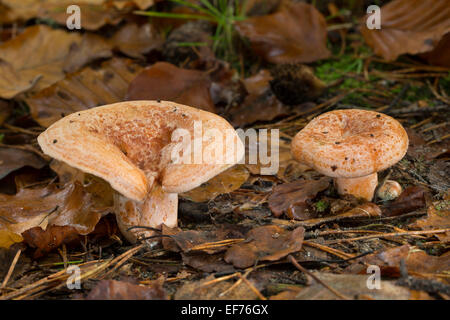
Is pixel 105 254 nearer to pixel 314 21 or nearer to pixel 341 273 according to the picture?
pixel 341 273

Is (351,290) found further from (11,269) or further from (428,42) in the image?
(428,42)

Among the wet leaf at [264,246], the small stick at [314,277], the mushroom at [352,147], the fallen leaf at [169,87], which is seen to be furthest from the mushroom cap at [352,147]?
Result: the fallen leaf at [169,87]

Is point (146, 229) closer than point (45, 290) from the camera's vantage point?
No

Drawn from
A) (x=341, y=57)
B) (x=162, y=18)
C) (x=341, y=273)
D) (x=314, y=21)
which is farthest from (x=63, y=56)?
(x=341, y=273)

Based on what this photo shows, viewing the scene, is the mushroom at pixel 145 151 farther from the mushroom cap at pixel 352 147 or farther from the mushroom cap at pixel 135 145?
the mushroom cap at pixel 352 147

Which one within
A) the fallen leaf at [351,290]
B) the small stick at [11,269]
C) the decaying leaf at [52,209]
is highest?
the decaying leaf at [52,209]

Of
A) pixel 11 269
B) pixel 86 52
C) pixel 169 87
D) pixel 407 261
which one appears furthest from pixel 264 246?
pixel 86 52
